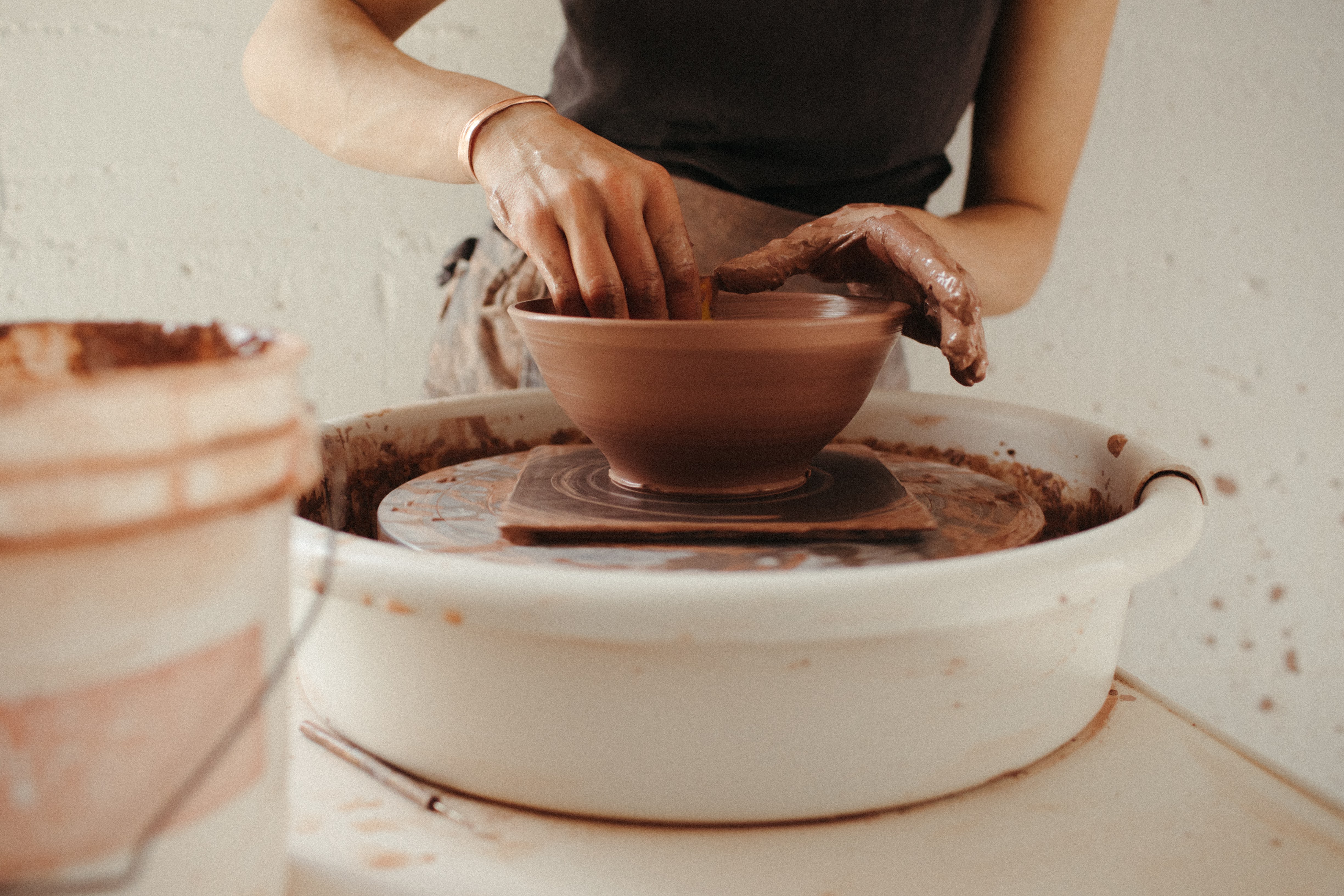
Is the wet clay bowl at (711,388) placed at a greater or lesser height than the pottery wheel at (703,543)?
greater

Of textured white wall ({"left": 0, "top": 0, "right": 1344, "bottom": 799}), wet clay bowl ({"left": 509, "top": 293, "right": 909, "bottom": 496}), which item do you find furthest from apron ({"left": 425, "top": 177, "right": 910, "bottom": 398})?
textured white wall ({"left": 0, "top": 0, "right": 1344, "bottom": 799})

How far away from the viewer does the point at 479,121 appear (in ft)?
2.62

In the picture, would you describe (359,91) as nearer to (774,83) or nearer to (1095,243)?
(774,83)

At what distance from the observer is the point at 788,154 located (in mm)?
1095

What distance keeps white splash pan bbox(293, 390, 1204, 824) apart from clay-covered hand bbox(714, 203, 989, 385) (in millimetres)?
211

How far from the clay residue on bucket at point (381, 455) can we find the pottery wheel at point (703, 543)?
0.08 m

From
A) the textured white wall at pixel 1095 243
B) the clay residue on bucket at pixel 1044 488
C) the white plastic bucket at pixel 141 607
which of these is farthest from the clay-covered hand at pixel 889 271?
the textured white wall at pixel 1095 243

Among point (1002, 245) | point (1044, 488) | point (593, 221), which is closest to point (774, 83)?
point (1002, 245)

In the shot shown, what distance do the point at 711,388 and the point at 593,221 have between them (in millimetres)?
197

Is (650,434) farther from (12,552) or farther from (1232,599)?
(1232,599)

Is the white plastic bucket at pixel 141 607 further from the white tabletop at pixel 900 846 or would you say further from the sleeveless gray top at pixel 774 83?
the sleeveless gray top at pixel 774 83

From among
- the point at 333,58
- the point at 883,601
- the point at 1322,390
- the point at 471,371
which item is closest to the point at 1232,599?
the point at 1322,390

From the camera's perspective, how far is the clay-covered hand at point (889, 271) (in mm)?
681

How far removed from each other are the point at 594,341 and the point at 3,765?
1.43 feet
